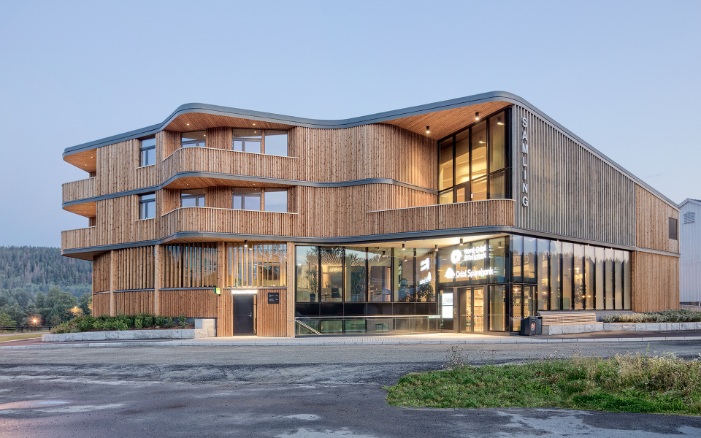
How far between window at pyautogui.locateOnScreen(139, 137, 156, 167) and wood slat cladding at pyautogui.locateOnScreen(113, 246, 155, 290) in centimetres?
476

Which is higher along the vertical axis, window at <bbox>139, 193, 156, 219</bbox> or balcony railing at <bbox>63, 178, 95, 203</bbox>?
balcony railing at <bbox>63, 178, 95, 203</bbox>

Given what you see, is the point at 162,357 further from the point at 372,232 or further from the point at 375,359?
the point at 372,232

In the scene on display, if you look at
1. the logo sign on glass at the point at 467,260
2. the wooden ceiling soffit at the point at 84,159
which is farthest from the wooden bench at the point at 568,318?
the wooden ceiling soffit at the point at 84,159

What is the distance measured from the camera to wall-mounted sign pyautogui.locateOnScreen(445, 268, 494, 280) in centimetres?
3039

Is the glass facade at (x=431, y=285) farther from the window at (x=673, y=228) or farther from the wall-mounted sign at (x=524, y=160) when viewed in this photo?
the window at (x=673, y=228)

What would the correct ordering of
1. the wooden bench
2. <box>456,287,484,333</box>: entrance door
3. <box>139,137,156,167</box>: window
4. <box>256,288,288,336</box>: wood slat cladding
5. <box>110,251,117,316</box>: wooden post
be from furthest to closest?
<box>110,251,117,316</box>: wooden post
<box>139,137,156,167</box>: window
<box>256,288,288,336</box>: wood slat cladding
<box>456,287,484,333</box>: entrance door
the wooden bench

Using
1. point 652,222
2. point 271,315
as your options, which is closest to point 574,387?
point 271,315

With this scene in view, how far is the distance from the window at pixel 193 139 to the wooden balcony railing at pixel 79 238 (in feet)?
28.4

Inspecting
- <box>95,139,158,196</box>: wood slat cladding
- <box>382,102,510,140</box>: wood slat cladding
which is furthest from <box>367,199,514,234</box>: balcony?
<box>95,139,158,196</box>: wood slat cladding

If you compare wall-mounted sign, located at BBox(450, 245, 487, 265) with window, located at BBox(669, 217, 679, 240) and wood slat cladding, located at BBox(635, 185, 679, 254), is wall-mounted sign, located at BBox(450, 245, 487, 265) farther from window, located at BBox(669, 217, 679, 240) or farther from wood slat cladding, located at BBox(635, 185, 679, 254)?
window, located at BBox(669, 217, 679, 240)

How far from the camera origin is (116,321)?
3288cm

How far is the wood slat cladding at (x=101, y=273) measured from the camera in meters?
38.4

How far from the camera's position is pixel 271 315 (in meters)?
32.2

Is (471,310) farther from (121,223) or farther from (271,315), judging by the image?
(121,223)
